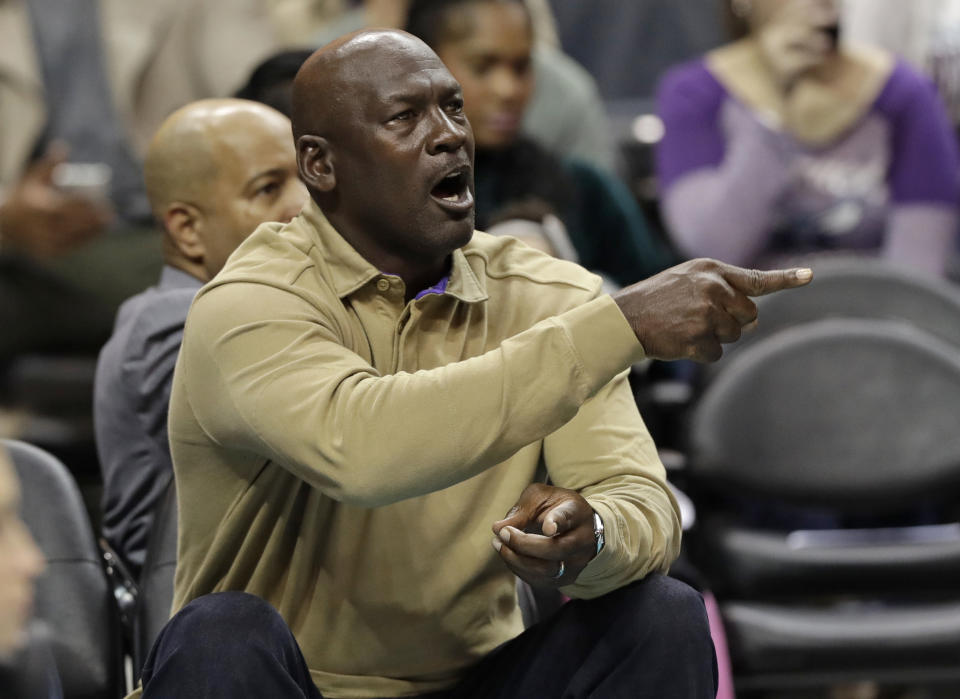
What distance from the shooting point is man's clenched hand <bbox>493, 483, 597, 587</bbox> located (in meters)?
1.49

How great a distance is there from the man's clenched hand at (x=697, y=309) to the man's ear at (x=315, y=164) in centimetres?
38

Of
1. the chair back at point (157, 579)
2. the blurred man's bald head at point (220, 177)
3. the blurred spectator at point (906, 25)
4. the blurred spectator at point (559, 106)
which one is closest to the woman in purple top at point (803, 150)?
the blurred spectator at point (559, 106)

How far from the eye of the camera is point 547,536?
4.90ft

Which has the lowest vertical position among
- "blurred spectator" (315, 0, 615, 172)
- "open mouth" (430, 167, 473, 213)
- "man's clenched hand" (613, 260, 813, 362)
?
"blurred spectator" (315, 0, 615, 172)

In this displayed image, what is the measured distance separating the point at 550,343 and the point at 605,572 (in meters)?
0.26

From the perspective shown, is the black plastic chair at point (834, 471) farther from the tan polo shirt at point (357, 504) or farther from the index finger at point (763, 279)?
the index finger at point (763, 279)

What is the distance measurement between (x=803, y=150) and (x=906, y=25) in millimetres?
892

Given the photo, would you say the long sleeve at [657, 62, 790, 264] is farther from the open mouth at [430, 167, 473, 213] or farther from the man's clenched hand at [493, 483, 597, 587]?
the man's clenched hand at [493, 483, 597, 587]

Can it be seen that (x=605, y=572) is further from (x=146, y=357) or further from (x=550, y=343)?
(x=146, y=357)

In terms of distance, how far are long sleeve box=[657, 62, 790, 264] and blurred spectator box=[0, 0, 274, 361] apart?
1.02m

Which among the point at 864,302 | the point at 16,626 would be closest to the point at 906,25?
the point at 864,302

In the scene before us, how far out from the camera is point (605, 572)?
1.59m

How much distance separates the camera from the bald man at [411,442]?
1482mm

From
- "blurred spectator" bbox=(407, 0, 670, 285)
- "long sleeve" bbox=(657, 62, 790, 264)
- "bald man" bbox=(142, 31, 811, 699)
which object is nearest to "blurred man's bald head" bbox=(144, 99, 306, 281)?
"bald man" bbox=(142, 31, 811, 699)
